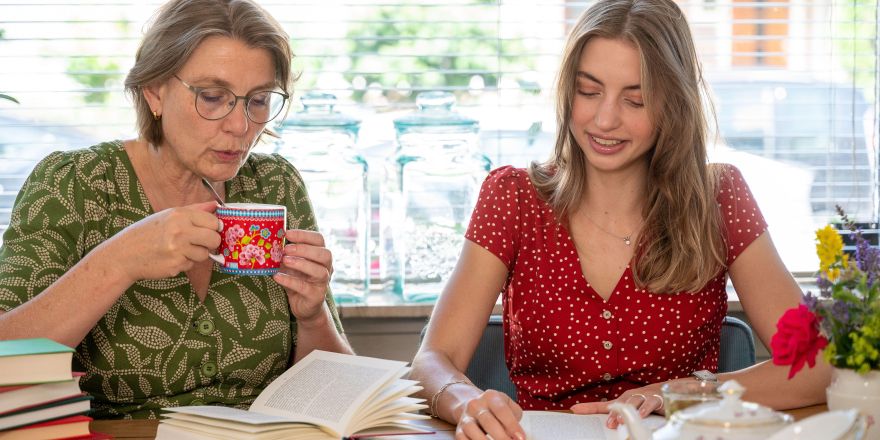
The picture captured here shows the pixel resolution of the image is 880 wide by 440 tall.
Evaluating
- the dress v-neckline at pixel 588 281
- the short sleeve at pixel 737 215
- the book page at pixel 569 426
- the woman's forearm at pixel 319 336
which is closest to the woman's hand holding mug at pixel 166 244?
the woman's forearm at pixel 319 336

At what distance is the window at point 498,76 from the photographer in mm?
2613

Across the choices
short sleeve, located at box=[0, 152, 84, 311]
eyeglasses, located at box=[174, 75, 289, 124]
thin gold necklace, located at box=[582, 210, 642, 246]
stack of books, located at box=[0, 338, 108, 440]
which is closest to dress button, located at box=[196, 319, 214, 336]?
short sleeve, located at box=[0, 152, 84, 311]

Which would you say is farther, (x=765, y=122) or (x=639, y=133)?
(x=765, y=122)

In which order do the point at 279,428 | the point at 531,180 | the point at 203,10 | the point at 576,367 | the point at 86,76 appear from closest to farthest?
1. the point at 279,428
2. the point at 203,10
3. the point at 576,367
4. the point at 531,180
5. the point at 86,76

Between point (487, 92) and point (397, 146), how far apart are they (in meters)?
0.28

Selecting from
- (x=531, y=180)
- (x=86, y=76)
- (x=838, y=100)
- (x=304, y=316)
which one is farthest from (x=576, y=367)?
(x=86, y=76)

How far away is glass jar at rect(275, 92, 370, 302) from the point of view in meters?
2.57

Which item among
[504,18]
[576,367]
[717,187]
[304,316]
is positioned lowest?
[576,367]

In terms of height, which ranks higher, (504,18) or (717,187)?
(504,18)

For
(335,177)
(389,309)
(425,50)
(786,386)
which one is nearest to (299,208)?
(389,309)

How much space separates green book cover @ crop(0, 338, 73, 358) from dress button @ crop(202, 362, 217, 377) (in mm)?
493

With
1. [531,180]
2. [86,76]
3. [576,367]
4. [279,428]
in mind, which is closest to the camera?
[279,428]

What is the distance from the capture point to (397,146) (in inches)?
105

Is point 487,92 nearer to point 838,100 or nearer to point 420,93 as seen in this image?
point 420,93
